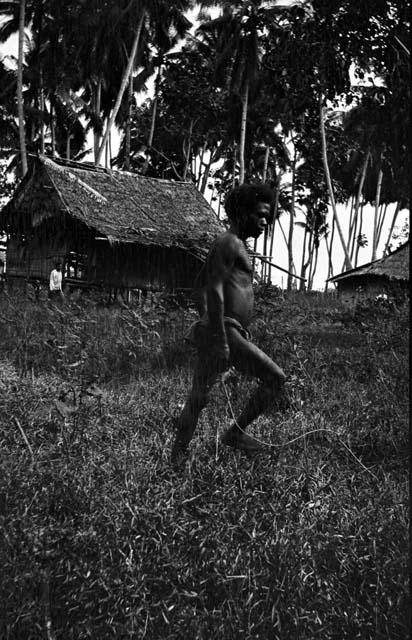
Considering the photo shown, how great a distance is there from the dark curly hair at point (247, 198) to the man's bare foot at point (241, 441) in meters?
1.02

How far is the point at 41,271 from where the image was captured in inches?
789

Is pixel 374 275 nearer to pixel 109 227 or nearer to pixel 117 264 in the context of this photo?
pixel 117 264

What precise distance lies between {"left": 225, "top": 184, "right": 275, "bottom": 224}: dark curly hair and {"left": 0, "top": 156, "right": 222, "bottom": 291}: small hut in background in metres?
13.9

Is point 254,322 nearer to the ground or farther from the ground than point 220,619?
farther from the ground

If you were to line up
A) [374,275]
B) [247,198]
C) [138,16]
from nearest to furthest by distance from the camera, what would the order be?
[247,198] < [138,16] < [374,275]

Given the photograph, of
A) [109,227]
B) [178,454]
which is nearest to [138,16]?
[109,227]

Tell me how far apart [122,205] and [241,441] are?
1580cm

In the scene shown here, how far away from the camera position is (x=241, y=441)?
358cm

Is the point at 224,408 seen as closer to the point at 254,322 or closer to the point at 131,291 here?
the point at 254,322

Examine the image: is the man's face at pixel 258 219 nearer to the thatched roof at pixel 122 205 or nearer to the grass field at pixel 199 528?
the grass field at pixel 199 528

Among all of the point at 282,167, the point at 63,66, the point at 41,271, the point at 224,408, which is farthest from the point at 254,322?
the point at 282,167

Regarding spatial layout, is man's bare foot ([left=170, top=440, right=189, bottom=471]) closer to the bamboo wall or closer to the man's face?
the man's face

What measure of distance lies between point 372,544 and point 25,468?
1.57 m

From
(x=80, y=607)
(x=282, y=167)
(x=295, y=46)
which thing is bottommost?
(x=80, y=607)
